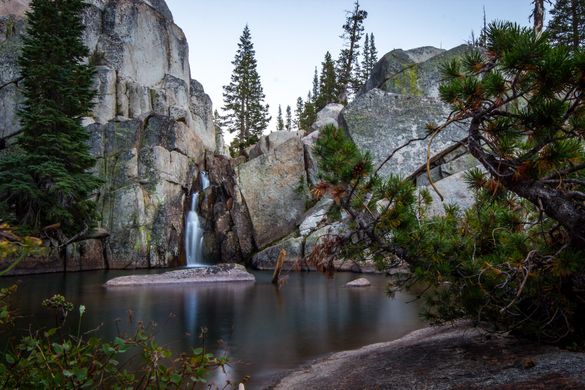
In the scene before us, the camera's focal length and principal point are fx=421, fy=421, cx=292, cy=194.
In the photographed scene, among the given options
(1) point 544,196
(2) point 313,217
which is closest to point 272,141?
(2) point 313,217

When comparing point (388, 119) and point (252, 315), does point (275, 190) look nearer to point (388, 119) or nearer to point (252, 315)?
point (388, 119)

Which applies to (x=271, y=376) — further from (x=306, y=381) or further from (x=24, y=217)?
(x=24, y=217)

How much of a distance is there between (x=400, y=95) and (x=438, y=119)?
135 inches

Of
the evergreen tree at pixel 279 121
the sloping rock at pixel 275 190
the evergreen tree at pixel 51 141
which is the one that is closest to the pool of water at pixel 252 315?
the evergreen tree at pixel 51 141

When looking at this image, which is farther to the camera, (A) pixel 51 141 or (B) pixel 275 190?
(B) pixel 275 190

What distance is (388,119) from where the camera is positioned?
102 feet

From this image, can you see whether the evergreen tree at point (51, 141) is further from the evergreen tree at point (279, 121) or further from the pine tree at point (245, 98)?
the evergreen tree at point (279, 121)

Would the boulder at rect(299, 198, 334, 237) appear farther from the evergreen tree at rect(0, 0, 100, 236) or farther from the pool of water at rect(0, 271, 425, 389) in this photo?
the evergreen tree at rect(0, 0, 100, 236)

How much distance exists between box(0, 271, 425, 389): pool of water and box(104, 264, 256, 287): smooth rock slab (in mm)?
1152

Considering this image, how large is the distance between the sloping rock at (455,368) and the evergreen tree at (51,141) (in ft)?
55.1

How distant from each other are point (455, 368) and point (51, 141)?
2206 cm

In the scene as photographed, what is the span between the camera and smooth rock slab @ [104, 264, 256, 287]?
18969mm

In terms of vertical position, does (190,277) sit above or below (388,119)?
below

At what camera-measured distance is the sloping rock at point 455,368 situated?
13.0 feet
